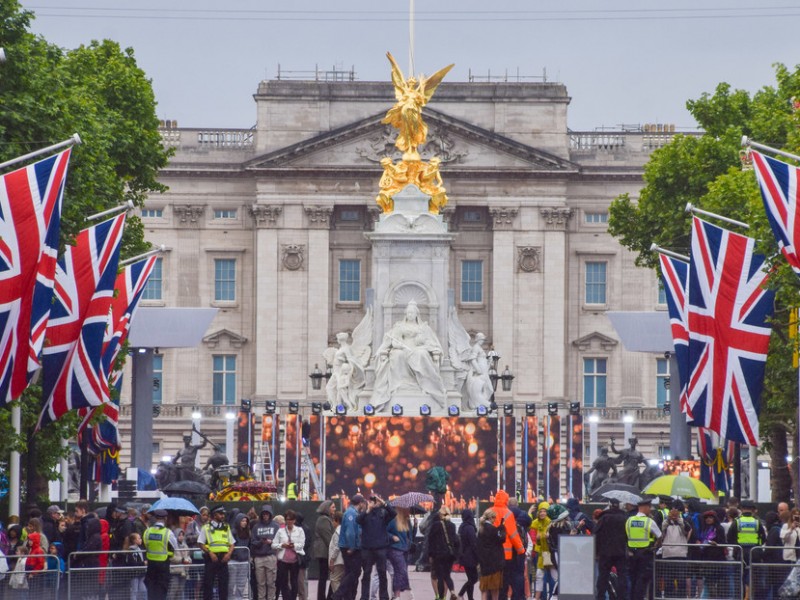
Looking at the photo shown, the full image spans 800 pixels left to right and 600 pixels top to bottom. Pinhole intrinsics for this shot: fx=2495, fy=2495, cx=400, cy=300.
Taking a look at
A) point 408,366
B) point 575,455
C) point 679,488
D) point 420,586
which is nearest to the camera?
point 679,488

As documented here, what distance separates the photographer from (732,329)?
150 feet

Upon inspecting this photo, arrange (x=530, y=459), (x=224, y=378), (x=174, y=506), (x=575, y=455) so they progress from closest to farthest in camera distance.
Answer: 1. (x=174, y=506)
2. (x=575, y=455)
3. (x=530, y=459)
4. (x=224, y=378)

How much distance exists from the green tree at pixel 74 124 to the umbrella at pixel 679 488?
12.4 metres

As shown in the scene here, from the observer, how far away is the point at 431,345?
75.1m

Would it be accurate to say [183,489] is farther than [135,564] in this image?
Yes

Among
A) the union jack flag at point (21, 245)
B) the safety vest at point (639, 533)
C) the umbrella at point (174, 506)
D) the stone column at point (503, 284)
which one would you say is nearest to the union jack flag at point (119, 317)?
the umbrella at point (174, 506)

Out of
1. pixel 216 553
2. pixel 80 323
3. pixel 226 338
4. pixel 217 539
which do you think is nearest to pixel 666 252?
pixel 80 323

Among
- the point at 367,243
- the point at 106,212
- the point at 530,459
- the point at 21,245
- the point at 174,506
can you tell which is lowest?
the point at 174,506

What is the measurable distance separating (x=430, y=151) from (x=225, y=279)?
11.3 metres

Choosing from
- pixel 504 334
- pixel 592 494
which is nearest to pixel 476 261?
pixel 504 334

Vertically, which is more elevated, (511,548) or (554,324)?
(554,324)

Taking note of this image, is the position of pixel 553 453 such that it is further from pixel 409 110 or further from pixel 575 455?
pixel 409 110

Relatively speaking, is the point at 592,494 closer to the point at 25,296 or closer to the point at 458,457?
the point at 458,457

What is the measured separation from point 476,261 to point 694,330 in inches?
2722
